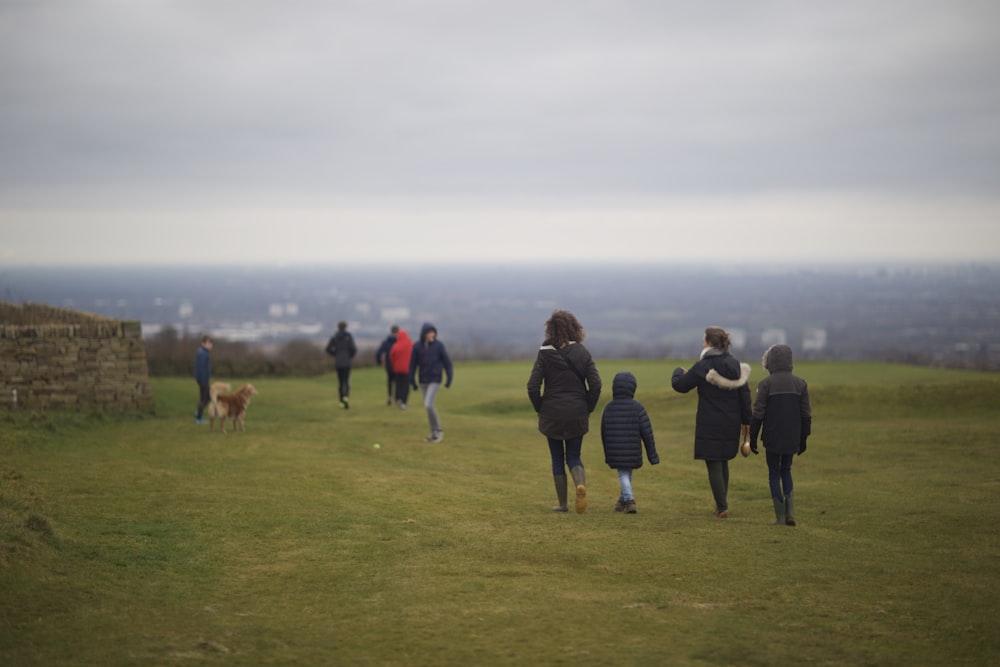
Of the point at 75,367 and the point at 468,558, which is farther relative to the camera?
the point at 75,367

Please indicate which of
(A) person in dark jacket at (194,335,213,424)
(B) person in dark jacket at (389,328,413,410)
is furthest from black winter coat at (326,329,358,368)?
(A) person in dark jacket at (194,335,213,424)

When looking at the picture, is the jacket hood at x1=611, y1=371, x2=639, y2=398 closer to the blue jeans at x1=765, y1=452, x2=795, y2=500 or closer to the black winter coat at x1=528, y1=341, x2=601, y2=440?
the black winter coat at x1=528, y1=341, x2=601, y2=440

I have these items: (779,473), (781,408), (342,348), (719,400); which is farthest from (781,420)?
(342,348)

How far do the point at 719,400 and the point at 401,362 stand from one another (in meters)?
13.8

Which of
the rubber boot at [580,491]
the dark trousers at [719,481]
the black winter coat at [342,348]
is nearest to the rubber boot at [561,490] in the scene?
the rubber boot at [580,491]

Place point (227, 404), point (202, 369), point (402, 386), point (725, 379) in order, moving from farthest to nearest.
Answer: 1. point (402, 386)
2. point (202, 369)
3. point (227, 404)
4. point (725, 379)

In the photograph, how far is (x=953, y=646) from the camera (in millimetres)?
6746

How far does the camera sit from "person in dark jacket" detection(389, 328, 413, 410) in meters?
23.8

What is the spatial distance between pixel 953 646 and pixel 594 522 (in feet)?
15.2

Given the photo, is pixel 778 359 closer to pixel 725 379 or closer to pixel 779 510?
pixel 725 379

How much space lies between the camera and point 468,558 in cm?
920

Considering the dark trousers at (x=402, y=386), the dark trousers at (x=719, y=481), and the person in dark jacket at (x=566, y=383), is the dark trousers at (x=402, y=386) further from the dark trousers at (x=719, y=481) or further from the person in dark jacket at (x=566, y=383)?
the dark trousers at (x=719, y=481)

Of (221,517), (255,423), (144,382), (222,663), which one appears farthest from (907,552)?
(144,382)

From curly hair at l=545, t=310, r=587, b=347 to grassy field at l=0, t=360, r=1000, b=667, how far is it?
2104mm
